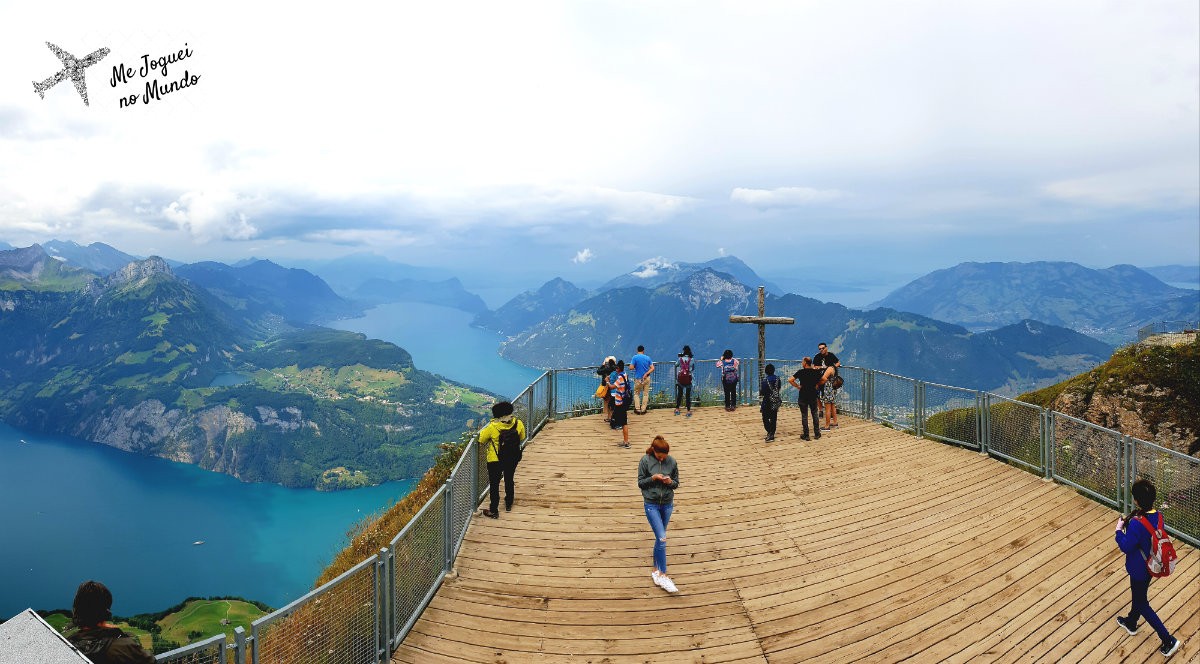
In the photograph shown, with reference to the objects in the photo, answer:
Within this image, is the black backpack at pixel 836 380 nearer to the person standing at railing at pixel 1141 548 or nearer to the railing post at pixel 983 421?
the railing post at pixel 983 421

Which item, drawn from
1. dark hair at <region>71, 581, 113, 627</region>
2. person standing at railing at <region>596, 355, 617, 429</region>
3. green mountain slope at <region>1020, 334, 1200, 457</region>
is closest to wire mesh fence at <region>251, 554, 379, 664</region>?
dark hair at <region>71, 581, 113, 627</region>

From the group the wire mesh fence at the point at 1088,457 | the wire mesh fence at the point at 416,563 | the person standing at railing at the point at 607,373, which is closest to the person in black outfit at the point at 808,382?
the person standing at railing at the point at 607,373

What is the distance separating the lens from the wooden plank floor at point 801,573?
6152 millimetres

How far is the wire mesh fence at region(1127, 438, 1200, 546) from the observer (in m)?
8.34

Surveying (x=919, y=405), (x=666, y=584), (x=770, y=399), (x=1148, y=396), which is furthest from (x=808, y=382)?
(x=1148, y=396)

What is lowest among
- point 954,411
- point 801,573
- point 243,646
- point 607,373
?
point 801,573

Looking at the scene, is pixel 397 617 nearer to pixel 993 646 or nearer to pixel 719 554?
pixel 719 554

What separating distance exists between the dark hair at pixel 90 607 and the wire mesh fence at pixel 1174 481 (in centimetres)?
1201

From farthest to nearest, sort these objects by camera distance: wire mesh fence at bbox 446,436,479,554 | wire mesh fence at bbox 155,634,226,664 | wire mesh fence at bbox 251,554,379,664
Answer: wire mesh fence at bbox 446,436,479,554 → wire mesh fence at bbox 251,554,379,664 → wire mesh fence at bbox 155,634,226,664

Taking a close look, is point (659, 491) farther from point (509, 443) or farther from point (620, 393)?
point (620, 393)

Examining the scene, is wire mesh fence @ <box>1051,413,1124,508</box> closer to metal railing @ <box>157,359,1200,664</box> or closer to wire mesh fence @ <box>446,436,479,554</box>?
metal railing @ <box>157,359,1200,664</box>

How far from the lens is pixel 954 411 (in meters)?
12.9

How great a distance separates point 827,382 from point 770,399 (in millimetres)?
1923

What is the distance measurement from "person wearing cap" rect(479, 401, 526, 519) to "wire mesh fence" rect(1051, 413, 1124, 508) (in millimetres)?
9384
